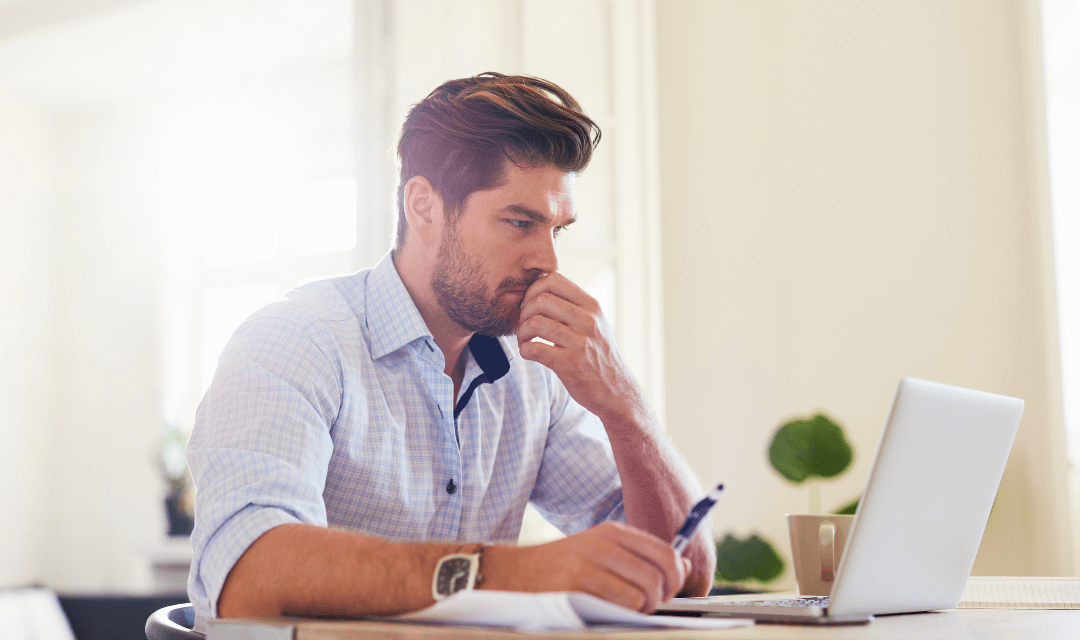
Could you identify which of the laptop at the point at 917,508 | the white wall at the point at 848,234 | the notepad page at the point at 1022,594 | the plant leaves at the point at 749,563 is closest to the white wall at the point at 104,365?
the white wall at the point at 848,234

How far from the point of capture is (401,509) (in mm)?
1272

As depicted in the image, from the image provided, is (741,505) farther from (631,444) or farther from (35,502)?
(35,502)

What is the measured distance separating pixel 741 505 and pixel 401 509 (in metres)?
1.81

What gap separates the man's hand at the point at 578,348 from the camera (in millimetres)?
1323

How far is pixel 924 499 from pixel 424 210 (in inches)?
36.6

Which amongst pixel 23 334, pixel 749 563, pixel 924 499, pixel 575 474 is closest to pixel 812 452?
pixel 749 563

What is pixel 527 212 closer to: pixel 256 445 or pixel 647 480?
pixel 647 480

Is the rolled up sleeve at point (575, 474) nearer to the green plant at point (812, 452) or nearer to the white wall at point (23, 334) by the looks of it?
the green plant at point (812, 452)

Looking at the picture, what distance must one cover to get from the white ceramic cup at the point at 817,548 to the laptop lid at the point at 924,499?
0.17 metres

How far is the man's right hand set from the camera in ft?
2.30

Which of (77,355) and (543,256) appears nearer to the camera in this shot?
(543,256)

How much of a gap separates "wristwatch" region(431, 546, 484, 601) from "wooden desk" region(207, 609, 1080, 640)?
0.21 ft

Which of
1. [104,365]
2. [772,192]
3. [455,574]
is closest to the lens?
[455,574]

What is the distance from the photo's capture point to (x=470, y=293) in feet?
4.75
